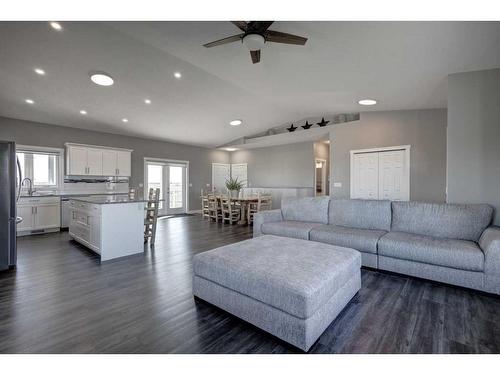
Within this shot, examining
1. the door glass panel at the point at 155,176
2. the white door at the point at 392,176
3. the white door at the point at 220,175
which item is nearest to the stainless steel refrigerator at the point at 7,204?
the door glass panel at the point at 155,176

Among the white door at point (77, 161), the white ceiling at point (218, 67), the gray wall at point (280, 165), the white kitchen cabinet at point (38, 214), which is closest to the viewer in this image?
the white ceiling at point (218, 67)

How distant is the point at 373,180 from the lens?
581cm

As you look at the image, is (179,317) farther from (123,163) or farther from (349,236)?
(123,163)

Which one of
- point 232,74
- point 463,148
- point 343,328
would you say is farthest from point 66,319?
point 463,148

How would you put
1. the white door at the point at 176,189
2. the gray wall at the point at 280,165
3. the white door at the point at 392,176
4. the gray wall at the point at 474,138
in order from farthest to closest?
the white door at the point at 176,189, the gray wall at the point at 280,165, the white door at the point at 392,176, the gray wall at the point at 474,138

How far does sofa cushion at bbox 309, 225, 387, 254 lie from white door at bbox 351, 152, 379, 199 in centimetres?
274

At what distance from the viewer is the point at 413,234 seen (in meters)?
3.12

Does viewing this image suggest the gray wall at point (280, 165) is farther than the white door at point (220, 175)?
No

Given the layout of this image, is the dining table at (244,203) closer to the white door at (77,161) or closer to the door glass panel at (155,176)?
the door glass panel at (155,176)

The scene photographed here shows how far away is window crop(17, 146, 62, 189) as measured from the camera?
5.69m

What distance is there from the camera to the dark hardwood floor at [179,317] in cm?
163

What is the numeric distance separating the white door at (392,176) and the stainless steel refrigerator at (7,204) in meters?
6.56

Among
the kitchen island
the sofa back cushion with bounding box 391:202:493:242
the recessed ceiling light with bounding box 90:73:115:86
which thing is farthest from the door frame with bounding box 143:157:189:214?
the sofa back cushion with bounding box 391:202:493:242

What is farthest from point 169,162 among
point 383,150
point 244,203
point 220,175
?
point 383,150
